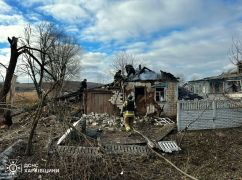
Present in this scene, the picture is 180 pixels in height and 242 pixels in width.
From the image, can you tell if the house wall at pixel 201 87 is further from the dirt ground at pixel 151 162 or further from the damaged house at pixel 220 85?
the dirt ground at pixel 151 162

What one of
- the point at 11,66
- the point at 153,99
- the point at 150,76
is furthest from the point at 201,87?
the point at 11,66

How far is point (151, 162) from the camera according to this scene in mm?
9875

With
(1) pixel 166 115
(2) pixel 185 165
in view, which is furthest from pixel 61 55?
(2) pixel 185 165

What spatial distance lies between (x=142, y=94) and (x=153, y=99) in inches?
31.3

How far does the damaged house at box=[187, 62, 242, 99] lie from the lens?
3170 centimetres

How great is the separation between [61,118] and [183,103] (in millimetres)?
8835

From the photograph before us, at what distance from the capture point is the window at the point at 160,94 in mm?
21719

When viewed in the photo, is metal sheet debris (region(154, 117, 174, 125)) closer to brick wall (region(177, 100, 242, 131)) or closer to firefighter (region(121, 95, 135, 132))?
brick wall (region(177, 100, 242, 131))

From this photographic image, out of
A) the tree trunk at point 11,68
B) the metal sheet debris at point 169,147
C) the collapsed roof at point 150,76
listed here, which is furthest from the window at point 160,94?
the tree trunk at point 11,68

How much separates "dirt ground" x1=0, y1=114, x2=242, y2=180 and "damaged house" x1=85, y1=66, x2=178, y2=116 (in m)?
7.79

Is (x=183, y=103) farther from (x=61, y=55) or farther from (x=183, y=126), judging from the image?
(x=61, y=55)

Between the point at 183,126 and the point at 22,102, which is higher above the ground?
the point at 22,102

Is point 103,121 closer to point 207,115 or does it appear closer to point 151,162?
point 207,115

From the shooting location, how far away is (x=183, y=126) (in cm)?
1515
